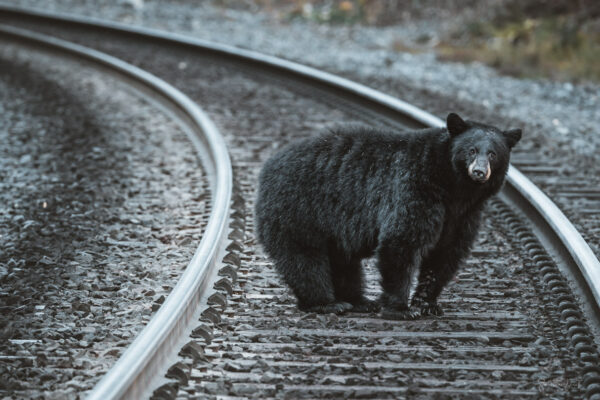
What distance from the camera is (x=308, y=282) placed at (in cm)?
502

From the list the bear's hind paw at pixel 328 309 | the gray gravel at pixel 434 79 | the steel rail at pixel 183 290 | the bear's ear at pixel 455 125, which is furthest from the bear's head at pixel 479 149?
the steel rail at pixel 183 290

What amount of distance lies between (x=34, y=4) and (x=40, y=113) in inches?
452

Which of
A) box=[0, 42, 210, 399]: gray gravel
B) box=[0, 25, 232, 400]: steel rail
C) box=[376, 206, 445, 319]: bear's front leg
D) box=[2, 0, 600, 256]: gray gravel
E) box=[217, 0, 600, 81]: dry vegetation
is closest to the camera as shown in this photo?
box=[0, 25, 232, 400]: steel rail

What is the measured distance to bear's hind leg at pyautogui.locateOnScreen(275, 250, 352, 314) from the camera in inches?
198

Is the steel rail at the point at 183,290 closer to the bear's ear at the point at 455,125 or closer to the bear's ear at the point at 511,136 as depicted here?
the bear's ear at the point at 455,125

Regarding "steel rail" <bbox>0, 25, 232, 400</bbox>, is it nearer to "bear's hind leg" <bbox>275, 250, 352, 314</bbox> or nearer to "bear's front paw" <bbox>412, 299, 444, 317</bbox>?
"bear's hind leg" <bbox>275, 250, 352, 314</bbox>

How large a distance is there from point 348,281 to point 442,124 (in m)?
4.10

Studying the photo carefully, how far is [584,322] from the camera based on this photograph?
4.75 metres

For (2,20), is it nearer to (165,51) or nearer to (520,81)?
(165,51)

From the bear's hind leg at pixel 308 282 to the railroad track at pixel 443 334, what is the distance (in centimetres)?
12

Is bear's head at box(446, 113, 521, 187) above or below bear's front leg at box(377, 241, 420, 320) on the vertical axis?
above

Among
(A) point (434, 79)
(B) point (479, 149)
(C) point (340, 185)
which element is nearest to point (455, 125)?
(B) point (479, 149)

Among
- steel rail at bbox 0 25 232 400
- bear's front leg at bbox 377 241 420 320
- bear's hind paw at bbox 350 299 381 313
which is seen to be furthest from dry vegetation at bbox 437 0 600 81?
bear's front leg at bbox 377 241 420 320

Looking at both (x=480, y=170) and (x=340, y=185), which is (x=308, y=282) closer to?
(x=340, y=185)
